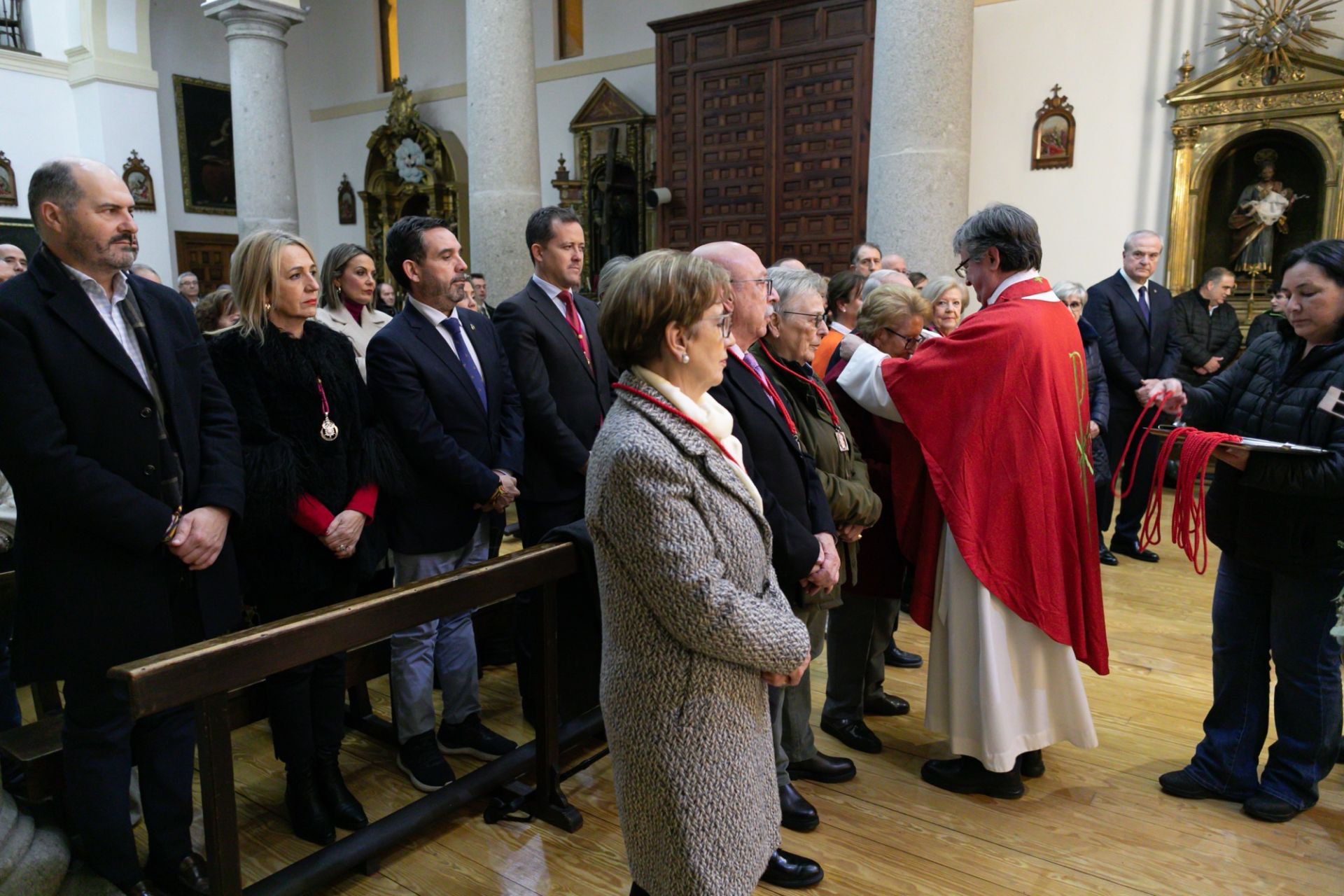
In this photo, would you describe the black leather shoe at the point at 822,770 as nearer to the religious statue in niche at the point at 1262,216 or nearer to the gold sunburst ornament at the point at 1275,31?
the religious statue in niche at the point at 1262,216

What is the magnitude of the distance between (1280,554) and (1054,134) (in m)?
6.12

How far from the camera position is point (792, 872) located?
2471 mm

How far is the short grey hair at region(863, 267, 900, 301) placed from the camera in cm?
334

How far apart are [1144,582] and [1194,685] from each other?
1387mm

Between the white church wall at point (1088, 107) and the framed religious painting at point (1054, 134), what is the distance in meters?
0.06

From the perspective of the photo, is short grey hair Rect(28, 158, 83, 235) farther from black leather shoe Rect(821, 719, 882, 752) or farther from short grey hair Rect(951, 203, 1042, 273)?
black leather shoe Rect(821, 719, 882, 752)

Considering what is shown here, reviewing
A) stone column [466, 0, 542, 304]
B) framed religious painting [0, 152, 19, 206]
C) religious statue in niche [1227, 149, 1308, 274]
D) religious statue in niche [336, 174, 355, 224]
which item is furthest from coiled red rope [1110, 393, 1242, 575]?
religious statue in niche [336, 174, 355, 224]

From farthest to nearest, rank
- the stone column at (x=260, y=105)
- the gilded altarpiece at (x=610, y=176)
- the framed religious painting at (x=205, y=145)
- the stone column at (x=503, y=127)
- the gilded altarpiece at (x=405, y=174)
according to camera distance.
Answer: the framed religious painting at (x=205, y=145) → the gilded altarpiece at (x=405, y=174) → the gilded altarpiece at (x=610, y=176) → the stone column at (x=260, y=105) → the stone column at (x=503, y=127)

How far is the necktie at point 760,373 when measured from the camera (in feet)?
8.01

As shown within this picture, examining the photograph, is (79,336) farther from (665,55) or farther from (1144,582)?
(665,55)

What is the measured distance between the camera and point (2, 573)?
2715 millimetres

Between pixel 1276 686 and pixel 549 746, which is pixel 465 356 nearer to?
pixel 549 746

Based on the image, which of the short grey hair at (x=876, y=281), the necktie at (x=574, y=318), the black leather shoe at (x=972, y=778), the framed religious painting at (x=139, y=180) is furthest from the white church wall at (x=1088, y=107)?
the framed religious painting at (x=139, y=180)

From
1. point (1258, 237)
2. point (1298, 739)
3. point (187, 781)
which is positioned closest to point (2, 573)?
point (187, 781)
